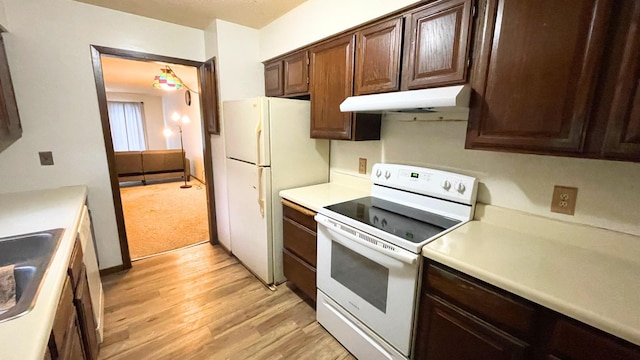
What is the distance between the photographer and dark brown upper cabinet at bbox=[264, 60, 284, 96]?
2.49m

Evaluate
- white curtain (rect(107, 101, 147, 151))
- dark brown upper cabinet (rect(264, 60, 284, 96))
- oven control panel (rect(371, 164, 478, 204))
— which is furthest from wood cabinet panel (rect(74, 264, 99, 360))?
white curtain (rect(107, 101, 147, 151))

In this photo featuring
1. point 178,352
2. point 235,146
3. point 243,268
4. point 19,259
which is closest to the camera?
point 19,259

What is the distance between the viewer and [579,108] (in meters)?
0.97

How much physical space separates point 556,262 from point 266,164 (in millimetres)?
1784

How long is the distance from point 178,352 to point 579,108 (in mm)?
2383

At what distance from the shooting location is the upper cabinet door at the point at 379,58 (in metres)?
1.53

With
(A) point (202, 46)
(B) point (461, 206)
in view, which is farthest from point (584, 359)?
(A) point (202, 46)

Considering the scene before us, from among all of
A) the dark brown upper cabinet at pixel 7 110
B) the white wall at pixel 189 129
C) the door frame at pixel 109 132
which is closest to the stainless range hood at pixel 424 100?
the door frame at pixel 109 132

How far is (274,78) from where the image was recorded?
102 inches

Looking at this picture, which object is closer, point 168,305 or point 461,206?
point 461,206

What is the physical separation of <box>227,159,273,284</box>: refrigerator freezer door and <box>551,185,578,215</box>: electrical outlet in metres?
1.77

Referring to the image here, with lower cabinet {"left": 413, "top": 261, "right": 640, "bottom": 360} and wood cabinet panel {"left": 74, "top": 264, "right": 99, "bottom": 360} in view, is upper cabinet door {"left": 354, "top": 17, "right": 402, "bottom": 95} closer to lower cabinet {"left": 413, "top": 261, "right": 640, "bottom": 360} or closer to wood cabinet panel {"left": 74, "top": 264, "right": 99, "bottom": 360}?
lower cabinet {"left": 413, "top": 261, "right": 640, "bottom": 360}

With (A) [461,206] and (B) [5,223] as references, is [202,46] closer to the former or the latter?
(B) [5,223]

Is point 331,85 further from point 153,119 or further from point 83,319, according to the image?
point 153,119
